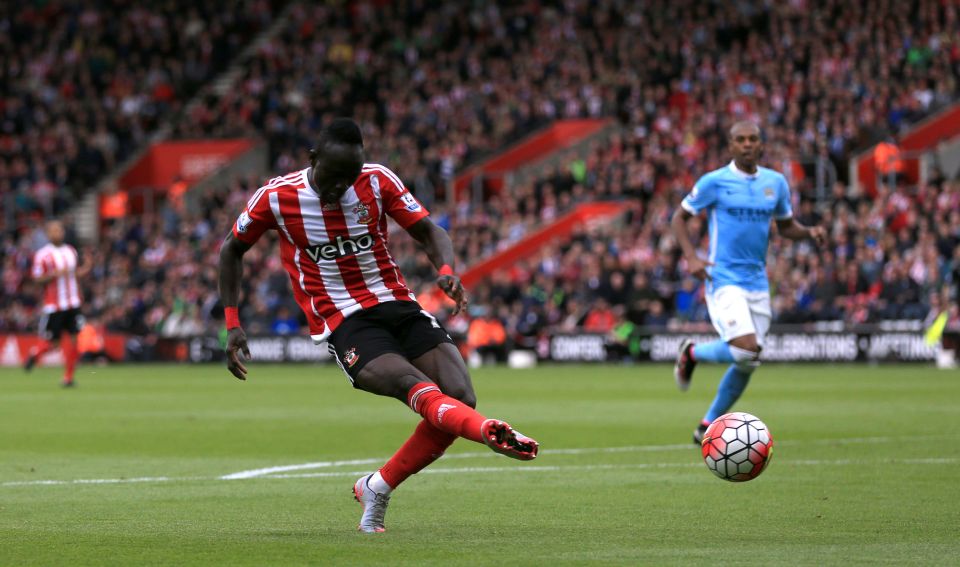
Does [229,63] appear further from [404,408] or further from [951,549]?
[951,549]

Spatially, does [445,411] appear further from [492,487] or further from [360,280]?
[492,487]

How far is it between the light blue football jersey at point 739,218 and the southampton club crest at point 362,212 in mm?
5522

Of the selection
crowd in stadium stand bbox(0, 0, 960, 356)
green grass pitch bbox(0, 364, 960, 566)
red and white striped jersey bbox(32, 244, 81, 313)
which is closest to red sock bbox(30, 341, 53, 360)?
red and white striped jersey bbox(32, 244, 81, 313)

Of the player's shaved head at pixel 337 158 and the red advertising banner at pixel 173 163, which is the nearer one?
the player's shaved head at pixel 337 158

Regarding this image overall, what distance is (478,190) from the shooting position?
4012 cm

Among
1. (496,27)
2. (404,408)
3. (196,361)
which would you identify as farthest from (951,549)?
(496,27)

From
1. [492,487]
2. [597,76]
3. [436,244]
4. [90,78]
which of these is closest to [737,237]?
[492,487]

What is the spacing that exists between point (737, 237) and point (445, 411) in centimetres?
603

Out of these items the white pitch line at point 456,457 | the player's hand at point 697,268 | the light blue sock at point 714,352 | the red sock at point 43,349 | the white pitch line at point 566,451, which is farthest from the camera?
the red sock at point 43,349

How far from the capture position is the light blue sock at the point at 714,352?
507 inches

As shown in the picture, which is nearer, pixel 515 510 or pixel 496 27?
pixel 515 510

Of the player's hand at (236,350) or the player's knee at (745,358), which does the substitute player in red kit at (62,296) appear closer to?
the player's knee at (745,358)

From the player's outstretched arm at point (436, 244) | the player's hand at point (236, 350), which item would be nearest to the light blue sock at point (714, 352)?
the player's outstretched arm at point (436, 244)

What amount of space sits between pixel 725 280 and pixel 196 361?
84.7 ft
